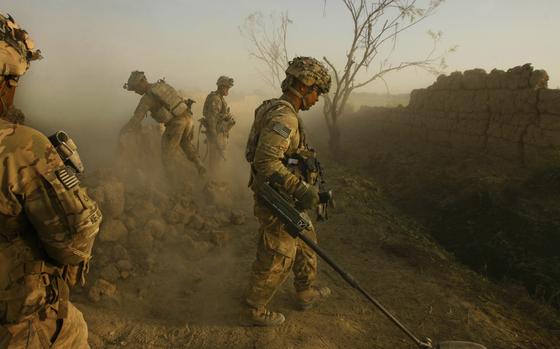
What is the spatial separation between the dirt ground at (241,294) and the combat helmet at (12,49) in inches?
85.9

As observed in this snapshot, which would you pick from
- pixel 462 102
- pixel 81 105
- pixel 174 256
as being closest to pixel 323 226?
pixel 174 256

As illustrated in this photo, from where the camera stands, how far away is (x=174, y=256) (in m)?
4.28

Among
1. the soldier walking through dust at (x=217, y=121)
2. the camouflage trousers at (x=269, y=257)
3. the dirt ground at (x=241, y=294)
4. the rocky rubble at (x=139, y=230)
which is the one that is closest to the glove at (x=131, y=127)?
the rocky rubble at (x=139, y=230)

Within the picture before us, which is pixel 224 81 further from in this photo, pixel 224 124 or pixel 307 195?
pixel 307 195

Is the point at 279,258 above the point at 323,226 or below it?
above

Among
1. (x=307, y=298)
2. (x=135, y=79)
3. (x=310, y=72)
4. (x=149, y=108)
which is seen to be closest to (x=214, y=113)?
(x=149, y=108)

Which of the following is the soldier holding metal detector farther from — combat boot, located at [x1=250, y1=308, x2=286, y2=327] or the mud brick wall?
the mud brick wall

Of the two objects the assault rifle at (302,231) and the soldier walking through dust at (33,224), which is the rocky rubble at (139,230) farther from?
the soldier walking through dust at (33,224)

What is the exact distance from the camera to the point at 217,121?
7.54m

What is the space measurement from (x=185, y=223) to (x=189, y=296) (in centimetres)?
152

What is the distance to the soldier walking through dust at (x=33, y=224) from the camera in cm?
133

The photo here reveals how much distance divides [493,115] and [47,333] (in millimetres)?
8406

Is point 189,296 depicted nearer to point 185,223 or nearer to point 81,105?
point 185,223

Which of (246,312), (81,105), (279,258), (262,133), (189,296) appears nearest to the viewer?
(262,133)
